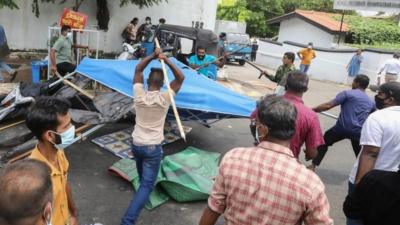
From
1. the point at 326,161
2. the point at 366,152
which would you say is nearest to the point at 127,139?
the point at 326,161

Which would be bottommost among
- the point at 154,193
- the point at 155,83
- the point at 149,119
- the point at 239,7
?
the point at 154,193

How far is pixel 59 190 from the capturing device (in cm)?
242

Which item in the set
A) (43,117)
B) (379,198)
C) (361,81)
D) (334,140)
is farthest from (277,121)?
(334,140)

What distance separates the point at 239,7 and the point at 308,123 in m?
31.2

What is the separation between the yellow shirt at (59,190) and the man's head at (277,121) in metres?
1.20

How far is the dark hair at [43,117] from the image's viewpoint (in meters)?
2.55

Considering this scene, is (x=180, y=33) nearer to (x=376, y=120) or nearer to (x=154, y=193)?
(x=154, y=193)

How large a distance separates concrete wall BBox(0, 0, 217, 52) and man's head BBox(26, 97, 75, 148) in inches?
555

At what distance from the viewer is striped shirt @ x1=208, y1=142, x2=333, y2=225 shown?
206 cm

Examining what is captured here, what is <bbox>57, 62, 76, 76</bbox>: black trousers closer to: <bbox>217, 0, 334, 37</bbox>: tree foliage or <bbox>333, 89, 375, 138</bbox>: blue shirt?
<bbox>333, 89, 375, 138</bbox>: blue shirt

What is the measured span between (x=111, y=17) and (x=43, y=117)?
15.4 meters

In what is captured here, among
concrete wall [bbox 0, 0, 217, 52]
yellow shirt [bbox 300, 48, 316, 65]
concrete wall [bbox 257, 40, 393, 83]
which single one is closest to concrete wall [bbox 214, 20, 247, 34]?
concrete wall [bbox 257, 40, 393, 83]

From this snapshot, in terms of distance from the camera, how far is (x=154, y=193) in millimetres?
4820

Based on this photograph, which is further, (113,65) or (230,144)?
(230,144)
